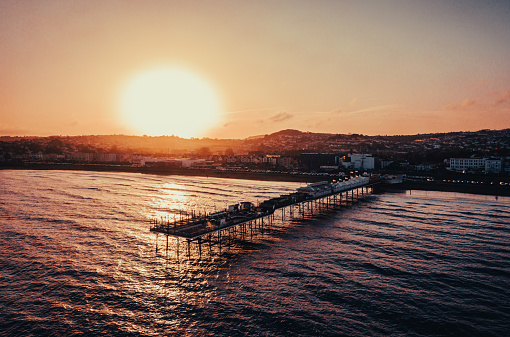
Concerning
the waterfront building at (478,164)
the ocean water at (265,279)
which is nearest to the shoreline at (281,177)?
the waterfront building at (478,164)

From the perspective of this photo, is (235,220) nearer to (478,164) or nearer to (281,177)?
(281,177)

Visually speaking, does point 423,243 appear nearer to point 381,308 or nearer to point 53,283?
point 381,308

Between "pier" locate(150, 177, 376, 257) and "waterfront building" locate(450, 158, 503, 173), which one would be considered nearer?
"pier" locate(150, 177, 376, 257)

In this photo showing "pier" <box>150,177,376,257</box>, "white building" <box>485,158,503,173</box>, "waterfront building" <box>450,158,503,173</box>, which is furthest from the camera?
"waterfront building" <box>450,158,503,173</box>

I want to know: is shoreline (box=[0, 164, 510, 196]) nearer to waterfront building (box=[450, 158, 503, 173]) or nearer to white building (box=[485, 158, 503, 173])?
white building (box=[485, 158, 503, 173])

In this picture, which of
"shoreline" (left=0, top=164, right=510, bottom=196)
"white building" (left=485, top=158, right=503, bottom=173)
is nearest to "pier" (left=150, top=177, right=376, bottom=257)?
"shoreline" (left=0, top=164, right=510, bottom=196)

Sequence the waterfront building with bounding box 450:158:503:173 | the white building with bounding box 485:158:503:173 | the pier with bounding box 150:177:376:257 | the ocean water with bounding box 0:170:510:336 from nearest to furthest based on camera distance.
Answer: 1. the ocean water with bounding box 0:170:510:336
2. the pier with bounding box 150:177:376:257
3. the white building with bounding box 485:158:503:173
4. the waterfront building with bounding box 450:158:503:173

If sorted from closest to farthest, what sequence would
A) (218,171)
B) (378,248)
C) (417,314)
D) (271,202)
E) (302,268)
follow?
1. (417,314)
2. (302,268)
3. (378,248)
4. (271,202)
5. (218,171)

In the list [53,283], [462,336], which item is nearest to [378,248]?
[462,336]
